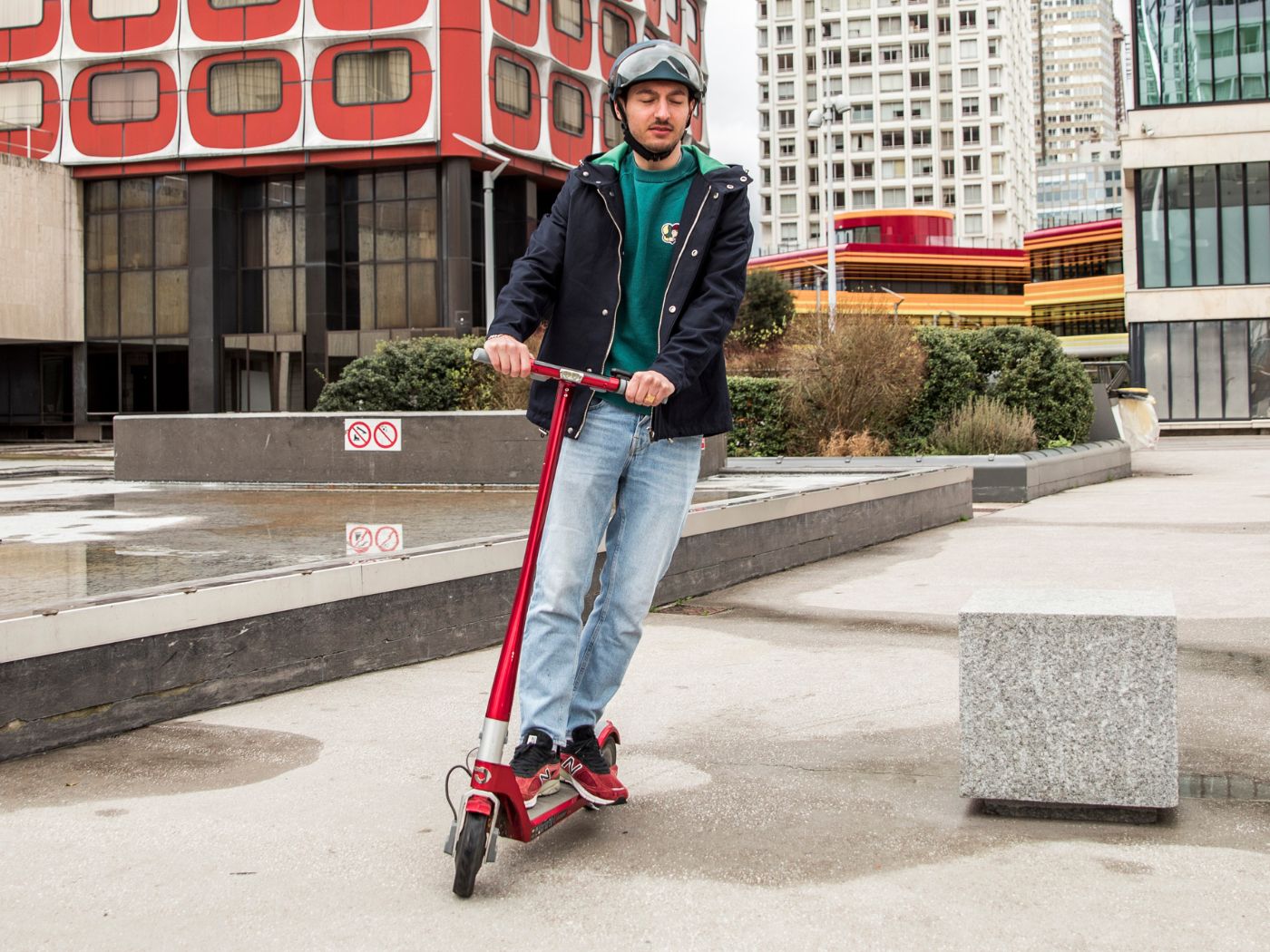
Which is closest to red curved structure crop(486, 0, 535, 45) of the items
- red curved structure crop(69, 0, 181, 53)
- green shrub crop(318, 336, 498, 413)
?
red curved structure crop(69, 0, 181, 53)

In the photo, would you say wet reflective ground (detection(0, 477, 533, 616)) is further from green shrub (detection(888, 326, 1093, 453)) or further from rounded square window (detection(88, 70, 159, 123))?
rounded square window (detection(88, 70, 159, 123))

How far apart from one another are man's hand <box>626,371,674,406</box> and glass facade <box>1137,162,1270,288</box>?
4677 cm

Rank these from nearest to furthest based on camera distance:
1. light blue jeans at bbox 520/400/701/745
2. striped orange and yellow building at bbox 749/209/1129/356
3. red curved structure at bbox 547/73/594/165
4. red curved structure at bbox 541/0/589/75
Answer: light blue jeans at bbox 520/400/701/745
red curved structure at bbox 541/0/589/75
red curved structure at bbox 547/73/594/165
striped orange and yellow building at bbox 749/209/1129/356

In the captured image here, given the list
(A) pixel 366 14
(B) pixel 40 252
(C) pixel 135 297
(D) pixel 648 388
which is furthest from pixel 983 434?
(B) pixel 40 252

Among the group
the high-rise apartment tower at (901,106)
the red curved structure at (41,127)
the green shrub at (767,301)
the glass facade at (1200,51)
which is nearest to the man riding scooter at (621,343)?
the red curved structure at (41,127)

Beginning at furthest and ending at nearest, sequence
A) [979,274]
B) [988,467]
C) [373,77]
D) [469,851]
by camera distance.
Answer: [979,274], [373,77], [988,467], [469,851]

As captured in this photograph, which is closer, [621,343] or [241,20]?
[621,343]

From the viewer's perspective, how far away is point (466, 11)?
38.6 meters

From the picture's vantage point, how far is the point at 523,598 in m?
3.36

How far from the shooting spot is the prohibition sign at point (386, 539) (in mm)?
6316

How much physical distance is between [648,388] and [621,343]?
45 centimetres

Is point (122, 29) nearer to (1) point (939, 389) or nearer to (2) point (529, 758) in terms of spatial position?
(1) point (939, 389)

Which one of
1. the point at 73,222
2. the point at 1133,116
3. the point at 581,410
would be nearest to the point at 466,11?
the point at 73,222

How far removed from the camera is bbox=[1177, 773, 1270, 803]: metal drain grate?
385 centimetres
